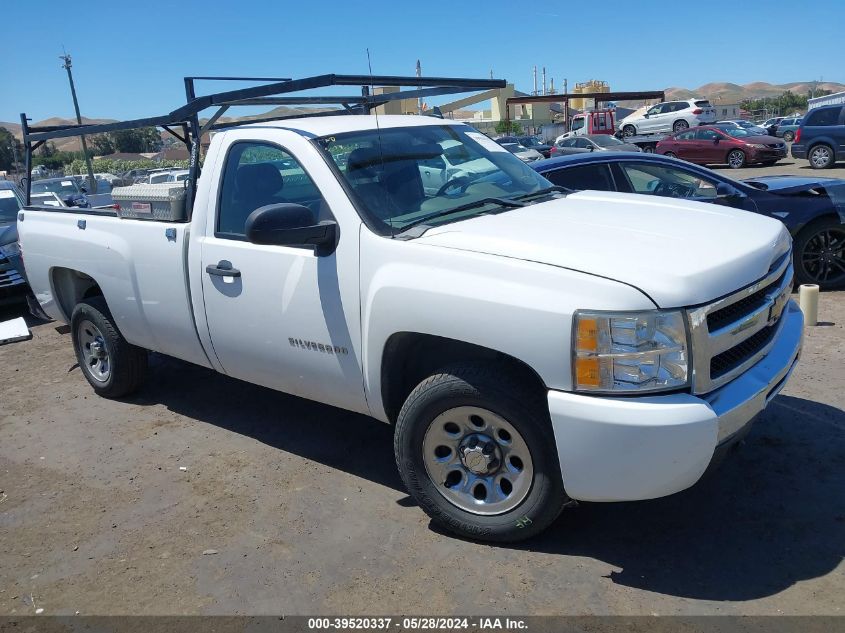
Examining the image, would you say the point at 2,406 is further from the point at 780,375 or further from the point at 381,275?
the point at 780,375

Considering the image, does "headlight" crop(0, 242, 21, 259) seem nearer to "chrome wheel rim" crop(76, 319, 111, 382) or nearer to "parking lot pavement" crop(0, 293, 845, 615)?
"chrome wheel rim" crop(76, 319, 111, 382)

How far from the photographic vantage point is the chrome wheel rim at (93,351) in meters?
5.75

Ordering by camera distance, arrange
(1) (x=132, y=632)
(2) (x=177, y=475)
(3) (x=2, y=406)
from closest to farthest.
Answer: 1. (1) (x=132, y=632)
2. (2) (x=177, y=475)
3. (3) (x=2, y=406)

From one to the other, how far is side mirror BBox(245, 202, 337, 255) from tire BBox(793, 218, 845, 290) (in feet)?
18.6

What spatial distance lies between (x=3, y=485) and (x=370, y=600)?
2759 millimetres

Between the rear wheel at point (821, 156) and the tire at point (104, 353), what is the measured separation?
20.7 metres

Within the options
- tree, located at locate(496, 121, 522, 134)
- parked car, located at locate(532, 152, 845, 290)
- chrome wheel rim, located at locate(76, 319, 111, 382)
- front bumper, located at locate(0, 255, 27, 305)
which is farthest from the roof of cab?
tree, located at locate(496, 121, 522, 134)

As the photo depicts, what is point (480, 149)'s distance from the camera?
15.3 feet

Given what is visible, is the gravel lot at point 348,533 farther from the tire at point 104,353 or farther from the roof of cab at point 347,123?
the roof of cab at point 347,123

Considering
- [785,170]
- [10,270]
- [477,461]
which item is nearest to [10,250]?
[10,270]

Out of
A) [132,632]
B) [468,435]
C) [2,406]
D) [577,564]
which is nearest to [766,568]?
[577,564]

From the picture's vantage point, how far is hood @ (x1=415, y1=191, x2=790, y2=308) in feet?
9.73

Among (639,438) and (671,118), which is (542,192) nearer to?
(639,438)

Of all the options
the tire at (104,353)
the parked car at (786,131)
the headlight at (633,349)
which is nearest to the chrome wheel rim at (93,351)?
the tire at (104,353)
